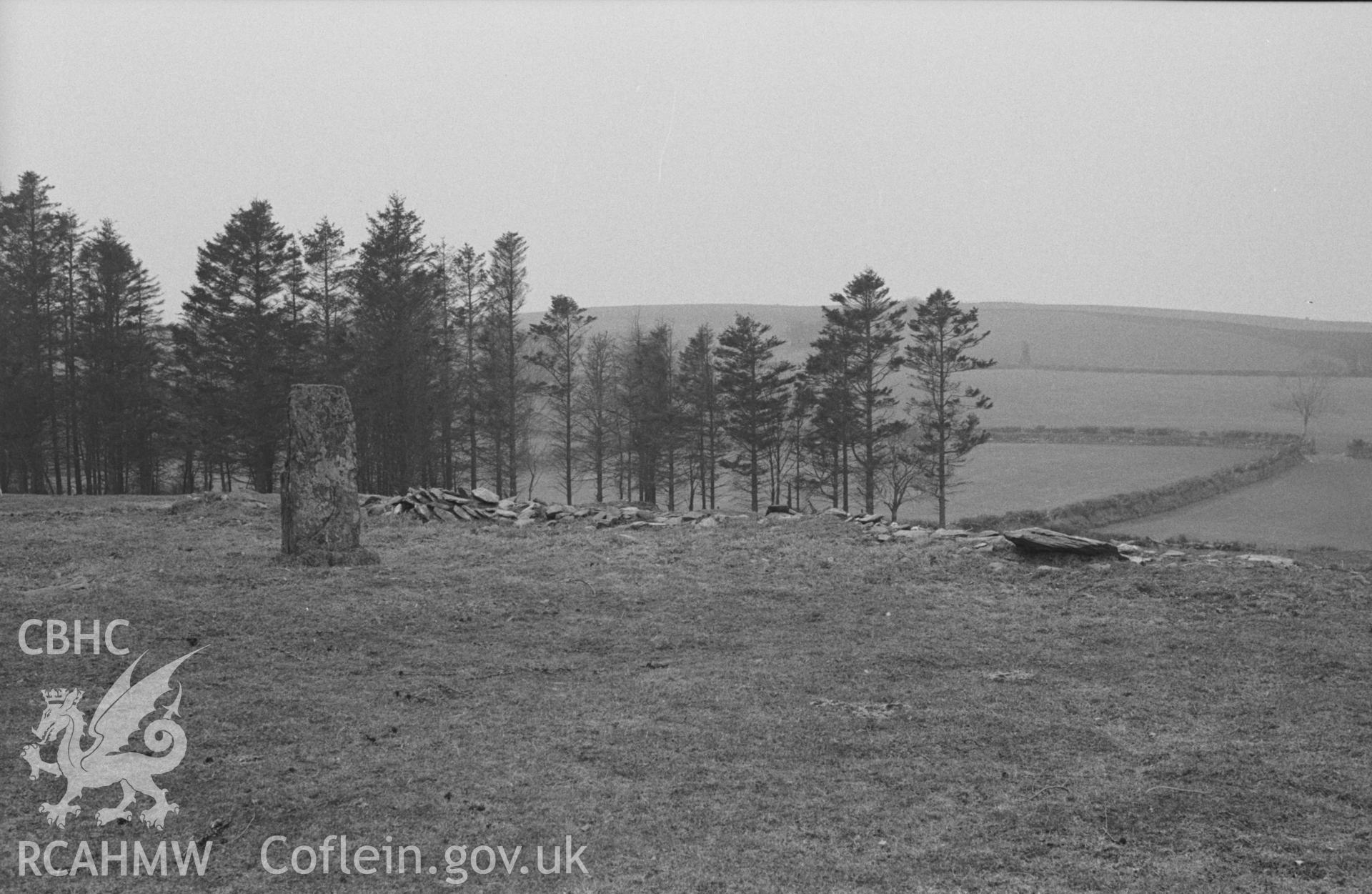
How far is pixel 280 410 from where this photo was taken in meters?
39.8

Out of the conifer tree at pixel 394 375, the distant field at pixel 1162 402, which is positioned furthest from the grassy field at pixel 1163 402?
the conifer tree at pixel 394 375

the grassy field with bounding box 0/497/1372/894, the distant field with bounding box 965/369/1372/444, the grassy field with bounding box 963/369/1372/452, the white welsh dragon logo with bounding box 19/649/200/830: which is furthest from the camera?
the distant field with bounding box 965/369/1372/444

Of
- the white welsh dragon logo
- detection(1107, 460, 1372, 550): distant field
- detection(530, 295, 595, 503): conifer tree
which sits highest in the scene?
detection(530, 295, 595, 503): conifer tree

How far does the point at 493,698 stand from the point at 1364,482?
46.7 metres

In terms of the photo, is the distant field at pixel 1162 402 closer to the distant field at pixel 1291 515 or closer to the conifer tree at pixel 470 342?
the distant field at pixel 1291 515

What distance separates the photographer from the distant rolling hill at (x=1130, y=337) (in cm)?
8131

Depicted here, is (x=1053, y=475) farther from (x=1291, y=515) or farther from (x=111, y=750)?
(x=111, y=750)

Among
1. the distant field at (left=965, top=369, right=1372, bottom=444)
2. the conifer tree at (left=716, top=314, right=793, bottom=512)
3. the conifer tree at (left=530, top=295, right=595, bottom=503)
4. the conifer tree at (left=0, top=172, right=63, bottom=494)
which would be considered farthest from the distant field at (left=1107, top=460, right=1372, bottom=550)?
the conifer tree at (left=0, top=172, right=63, bottom=494)

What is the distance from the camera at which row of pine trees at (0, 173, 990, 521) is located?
39.8 m

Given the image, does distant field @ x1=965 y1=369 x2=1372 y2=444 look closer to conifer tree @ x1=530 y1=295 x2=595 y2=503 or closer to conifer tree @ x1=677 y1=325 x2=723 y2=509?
conifer tree @ x1=677 y1=325 x2=723 y2=509

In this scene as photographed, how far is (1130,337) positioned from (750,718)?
102 m

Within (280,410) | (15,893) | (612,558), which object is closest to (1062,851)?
(15,893)

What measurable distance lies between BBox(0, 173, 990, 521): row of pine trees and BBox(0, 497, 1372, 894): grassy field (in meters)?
27.5

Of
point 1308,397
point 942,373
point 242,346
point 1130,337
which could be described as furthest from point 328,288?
point 1130,337
